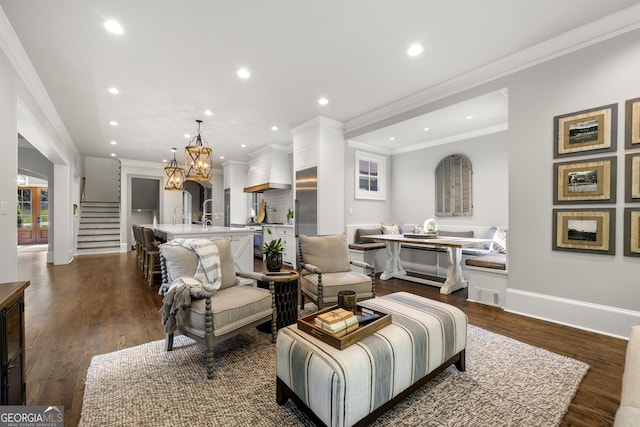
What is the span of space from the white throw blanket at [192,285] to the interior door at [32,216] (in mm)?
11590

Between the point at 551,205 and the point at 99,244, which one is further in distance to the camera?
the point at 99,244

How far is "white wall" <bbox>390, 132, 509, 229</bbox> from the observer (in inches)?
200

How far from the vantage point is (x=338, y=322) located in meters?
1.54

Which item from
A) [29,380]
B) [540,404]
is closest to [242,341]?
[29,380]

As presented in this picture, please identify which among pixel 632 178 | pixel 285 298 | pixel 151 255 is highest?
pixel 632 178

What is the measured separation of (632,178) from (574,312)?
135cm

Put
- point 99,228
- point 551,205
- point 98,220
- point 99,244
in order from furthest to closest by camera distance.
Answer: point 98,220, point 99,228, point 99,244, point 551,205

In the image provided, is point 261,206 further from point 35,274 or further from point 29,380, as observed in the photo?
point 29,380

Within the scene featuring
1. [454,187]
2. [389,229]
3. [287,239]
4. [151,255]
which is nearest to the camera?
[151,255]

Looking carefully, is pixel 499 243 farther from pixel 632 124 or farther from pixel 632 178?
pixel 632 124

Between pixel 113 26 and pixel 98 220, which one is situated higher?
pixel 113 26

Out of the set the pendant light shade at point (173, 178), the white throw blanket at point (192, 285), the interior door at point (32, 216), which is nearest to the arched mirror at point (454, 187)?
the white throw blanket at point (192, 285)

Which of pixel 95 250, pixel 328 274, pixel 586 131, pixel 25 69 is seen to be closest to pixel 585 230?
pixel 586 131

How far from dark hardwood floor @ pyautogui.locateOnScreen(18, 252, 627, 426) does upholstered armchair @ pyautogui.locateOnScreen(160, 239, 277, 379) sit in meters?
0.67
